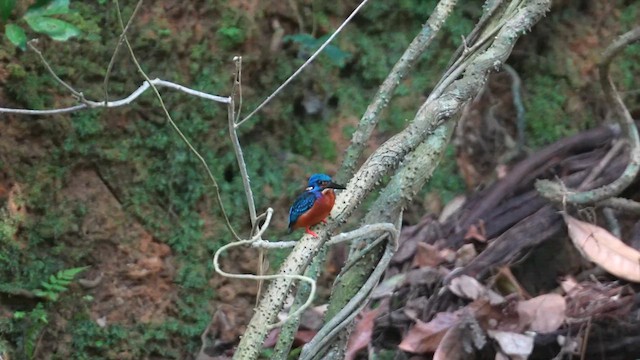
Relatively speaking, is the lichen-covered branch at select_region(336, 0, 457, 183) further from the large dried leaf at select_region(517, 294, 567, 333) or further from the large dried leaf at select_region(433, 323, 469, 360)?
the large dried leaf at select_region(517, 294, 567, 333)

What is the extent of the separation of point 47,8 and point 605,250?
2221mm

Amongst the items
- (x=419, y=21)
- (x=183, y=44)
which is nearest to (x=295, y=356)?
(x=183, y=44)

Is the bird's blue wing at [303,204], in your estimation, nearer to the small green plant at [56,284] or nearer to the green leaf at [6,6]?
→ the green leaf at [6,6]

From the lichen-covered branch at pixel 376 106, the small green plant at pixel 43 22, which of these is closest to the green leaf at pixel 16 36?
the small green plant at pixel 43 22

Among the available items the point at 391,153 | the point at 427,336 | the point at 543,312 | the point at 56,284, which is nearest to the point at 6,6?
the point at 56,284

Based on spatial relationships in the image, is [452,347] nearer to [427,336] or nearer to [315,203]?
[427,336]

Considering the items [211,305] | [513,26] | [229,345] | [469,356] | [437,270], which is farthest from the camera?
[211,305]

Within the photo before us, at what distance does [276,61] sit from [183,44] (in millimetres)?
498

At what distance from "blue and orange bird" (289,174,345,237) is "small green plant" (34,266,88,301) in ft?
4.73

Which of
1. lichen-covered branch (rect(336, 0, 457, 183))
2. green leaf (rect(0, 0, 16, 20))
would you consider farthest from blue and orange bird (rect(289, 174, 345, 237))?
green leaf (rect(0, 0, 16, 20))

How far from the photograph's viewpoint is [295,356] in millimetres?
3260

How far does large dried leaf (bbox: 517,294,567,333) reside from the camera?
2846 millimetres

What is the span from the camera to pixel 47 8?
2945 mm

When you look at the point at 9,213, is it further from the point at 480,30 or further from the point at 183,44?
the point at 480,30
